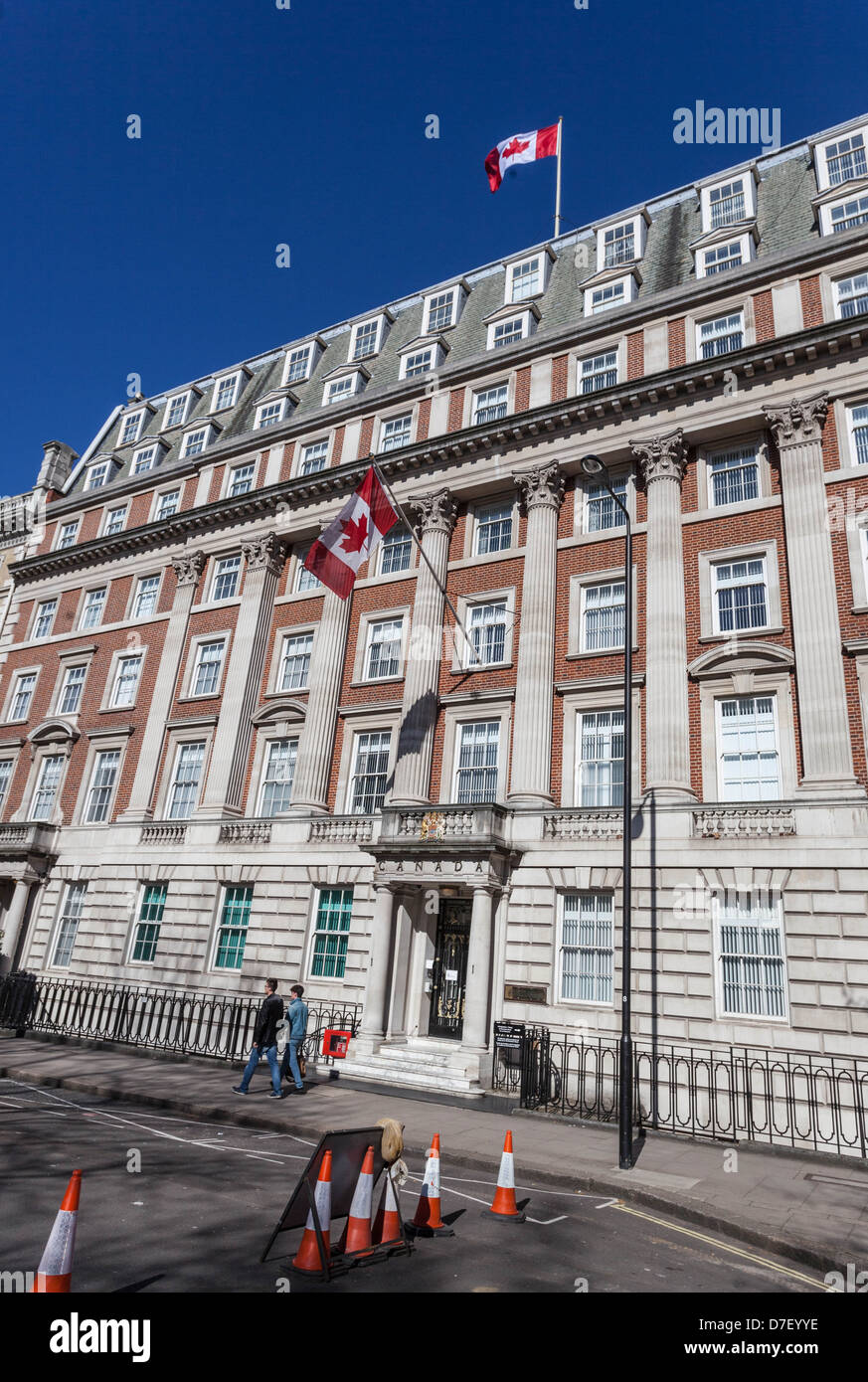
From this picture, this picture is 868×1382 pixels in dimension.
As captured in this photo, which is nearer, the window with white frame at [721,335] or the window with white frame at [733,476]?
the window with white frame at [733,476]

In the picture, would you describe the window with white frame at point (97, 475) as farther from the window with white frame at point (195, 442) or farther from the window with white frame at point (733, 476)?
the window with white frame at point (733, 476)

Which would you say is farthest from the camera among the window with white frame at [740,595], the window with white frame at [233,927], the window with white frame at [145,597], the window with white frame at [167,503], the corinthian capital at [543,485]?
the window with white frame at [167,503]

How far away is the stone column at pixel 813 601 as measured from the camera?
653 inches

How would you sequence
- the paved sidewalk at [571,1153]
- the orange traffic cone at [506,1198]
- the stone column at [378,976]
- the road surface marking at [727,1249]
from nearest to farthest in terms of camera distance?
1. the road surface marking at [727,1249]
2. the orange traffic cone at [506,1198]
3. the paved sidewalk at [571,1153]
4. the stone column at [378,976]

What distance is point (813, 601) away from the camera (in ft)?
58.4

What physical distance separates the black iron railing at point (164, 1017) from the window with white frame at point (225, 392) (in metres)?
24.7

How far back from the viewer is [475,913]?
1847 centimetres

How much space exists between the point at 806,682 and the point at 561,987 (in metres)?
8.59

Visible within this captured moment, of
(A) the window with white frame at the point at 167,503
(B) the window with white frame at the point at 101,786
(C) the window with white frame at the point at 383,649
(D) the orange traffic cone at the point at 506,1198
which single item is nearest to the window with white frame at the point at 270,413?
(A) the window with white frame at the point at 167,503

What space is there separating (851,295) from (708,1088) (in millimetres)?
18792

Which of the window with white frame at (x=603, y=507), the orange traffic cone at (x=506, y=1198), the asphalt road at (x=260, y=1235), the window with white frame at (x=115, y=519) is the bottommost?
the asphalt road at (x=260, y=1235)

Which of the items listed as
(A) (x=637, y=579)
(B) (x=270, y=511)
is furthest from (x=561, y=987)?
(B) (x=270, y=511)

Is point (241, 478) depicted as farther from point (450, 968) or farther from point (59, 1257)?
point (59, 1257)
